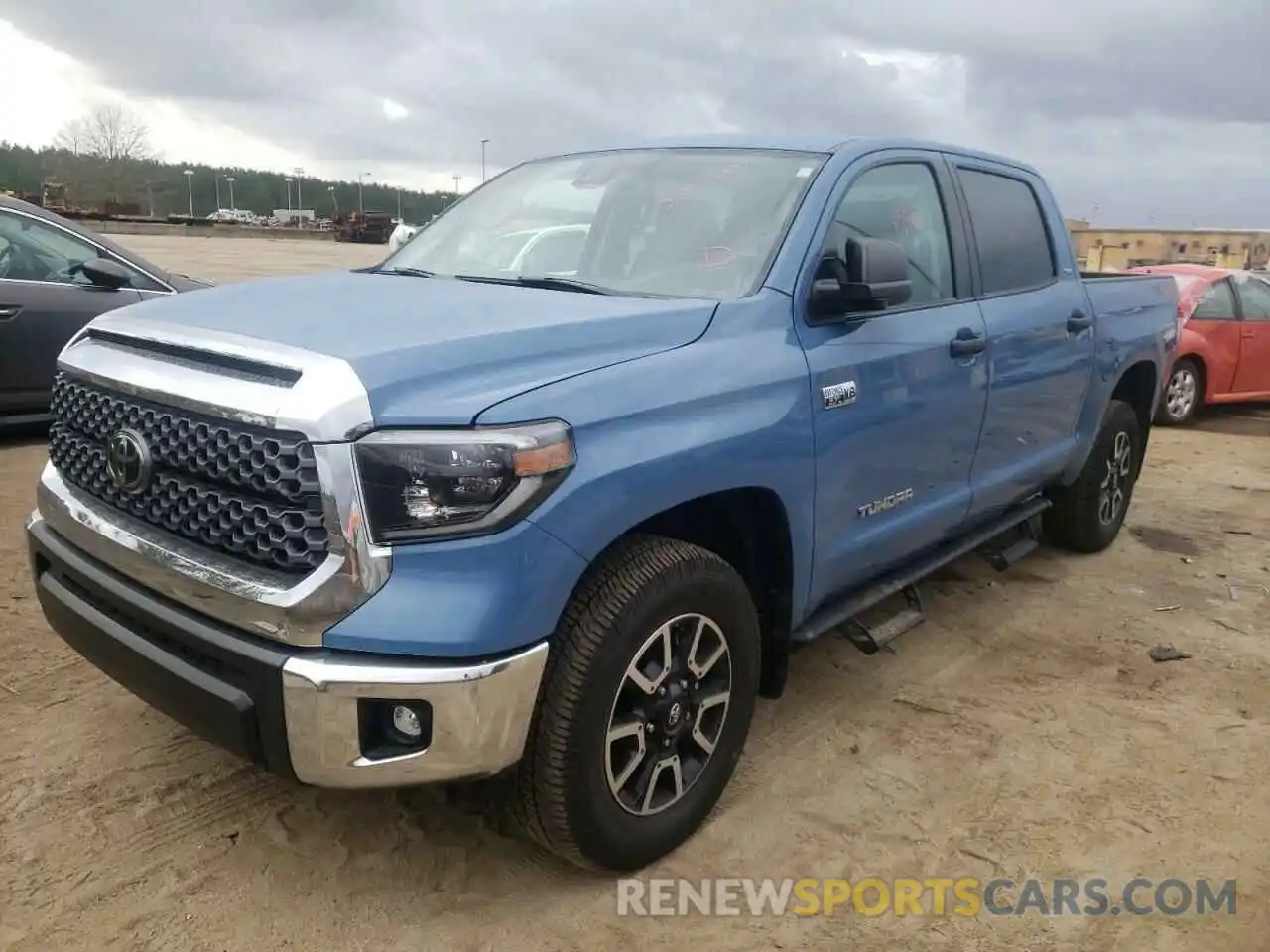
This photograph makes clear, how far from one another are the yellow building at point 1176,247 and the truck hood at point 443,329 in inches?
1150

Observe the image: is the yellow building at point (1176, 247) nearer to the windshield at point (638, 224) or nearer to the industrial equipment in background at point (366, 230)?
the windshield at point (638, 224)

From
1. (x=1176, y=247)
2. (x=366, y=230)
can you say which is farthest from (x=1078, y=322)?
(x=366, y=230)

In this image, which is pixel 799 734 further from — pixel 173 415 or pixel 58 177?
pixel 58 177

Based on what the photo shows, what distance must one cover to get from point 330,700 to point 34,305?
18.4 feet

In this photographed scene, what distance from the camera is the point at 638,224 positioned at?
11.4ft

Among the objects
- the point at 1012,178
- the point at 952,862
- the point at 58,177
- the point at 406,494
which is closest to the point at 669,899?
the point at 952,862

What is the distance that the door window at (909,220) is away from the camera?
11.4 ft

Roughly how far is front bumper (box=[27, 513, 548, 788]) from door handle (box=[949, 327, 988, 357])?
2.10 meters

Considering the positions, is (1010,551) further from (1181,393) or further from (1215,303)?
(1215,303)

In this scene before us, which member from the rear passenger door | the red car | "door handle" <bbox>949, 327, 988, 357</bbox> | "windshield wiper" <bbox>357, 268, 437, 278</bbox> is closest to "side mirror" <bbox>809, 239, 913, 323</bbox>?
"door handle" <bbox>949, 327, 988, 357</bbox>

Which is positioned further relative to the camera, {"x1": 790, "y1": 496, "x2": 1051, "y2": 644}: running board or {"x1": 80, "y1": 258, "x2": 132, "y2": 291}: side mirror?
{"x1": 80, "y1": 258, "x2": 132, "y2": 291}: side mirror

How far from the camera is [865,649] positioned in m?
3.69

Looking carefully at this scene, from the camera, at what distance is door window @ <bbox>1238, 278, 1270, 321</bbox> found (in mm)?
10547

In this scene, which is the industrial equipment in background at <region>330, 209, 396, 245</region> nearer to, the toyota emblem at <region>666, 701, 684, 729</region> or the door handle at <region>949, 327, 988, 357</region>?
the door handle at <region>949, 327, 988, 357</region>
